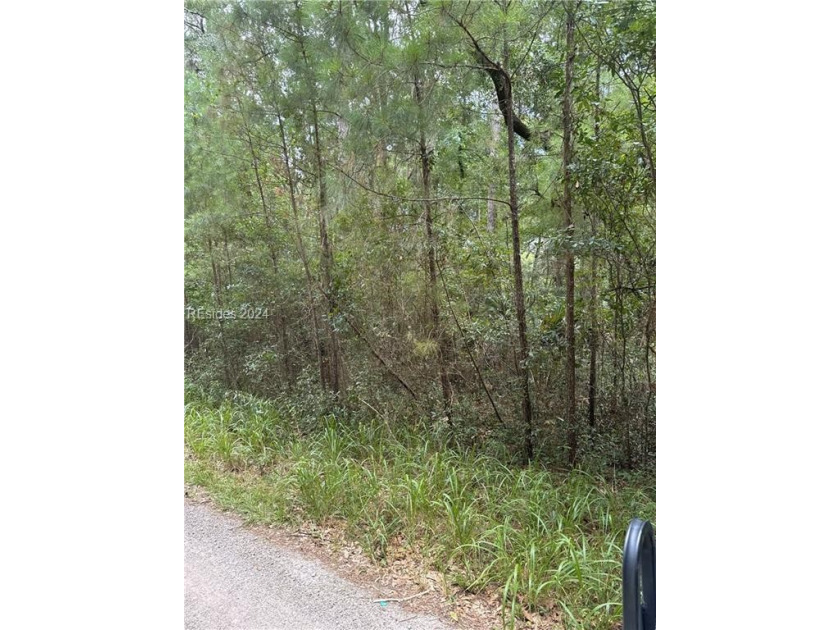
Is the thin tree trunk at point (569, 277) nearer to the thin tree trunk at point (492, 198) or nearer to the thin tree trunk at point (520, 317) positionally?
the thin tree trunk at point (520, 317)

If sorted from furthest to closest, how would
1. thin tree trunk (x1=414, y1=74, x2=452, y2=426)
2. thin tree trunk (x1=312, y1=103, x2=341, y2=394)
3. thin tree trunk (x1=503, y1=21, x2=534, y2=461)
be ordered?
thin tree trunk (x1=312, y1=103, x2=341, y2=394) < thin tree trunk (x1=414, y1=74, x2=452, y2=426) < thin tree trunk (x1=503, y1=21, x2=534, y2=461)

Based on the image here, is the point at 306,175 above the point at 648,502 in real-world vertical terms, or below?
above

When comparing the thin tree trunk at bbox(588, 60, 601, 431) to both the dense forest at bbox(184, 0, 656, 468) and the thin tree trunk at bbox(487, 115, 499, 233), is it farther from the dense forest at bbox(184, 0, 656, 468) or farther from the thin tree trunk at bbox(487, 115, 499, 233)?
the thin tree trunk at bbox(487, 115, 499, 233)

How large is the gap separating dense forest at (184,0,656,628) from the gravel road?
0.11 metres

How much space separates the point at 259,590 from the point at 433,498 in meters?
0.65

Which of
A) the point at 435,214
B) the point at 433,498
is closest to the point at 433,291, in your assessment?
the point at 435,214

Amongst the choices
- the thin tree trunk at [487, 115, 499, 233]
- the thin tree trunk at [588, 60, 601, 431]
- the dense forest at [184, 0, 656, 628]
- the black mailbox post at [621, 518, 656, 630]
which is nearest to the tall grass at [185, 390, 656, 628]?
the dense forest at [184, 0, 656, 628]

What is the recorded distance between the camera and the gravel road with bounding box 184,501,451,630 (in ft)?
4.86

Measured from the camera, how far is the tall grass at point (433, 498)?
1.38 meters

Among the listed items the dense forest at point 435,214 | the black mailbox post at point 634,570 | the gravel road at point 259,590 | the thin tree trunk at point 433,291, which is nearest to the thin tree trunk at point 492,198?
the dense forest at point 435,214
